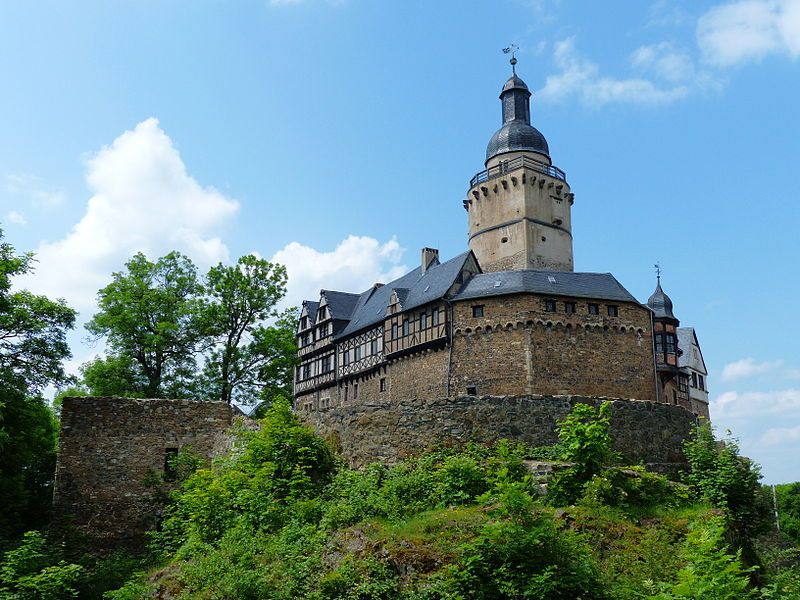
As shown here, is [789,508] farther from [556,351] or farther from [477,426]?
[477,426]

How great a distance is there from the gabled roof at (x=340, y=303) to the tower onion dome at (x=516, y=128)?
12955mm

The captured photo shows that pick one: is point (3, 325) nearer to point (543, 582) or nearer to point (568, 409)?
point (568, 409)

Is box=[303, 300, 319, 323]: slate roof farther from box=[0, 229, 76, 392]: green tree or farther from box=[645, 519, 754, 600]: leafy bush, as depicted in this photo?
box=[645, 519, 754, 600]: leafy bush

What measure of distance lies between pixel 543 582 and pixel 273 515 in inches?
305

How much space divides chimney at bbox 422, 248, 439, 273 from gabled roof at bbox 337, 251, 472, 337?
1.01 feet

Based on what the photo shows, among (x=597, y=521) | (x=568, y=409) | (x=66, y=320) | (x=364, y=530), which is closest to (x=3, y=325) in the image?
(x=66, y=320)

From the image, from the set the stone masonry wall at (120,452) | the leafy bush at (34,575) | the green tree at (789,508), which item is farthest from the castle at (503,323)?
the green tree at (789,508)

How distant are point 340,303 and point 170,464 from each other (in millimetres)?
27198

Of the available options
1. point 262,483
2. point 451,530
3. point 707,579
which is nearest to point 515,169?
point 262,483

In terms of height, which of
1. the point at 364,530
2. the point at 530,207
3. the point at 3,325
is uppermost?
the point at 530,207

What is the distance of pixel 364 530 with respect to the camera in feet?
53.5

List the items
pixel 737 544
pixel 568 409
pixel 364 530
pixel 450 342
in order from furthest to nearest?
pixel 450 342
pixel 568 409
pixel 737 544
pixel 364 530

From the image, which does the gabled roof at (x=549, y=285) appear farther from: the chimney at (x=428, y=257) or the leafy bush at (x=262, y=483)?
the leafy bush at (x=262, y=483)

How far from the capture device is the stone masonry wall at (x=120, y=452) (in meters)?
25.2
